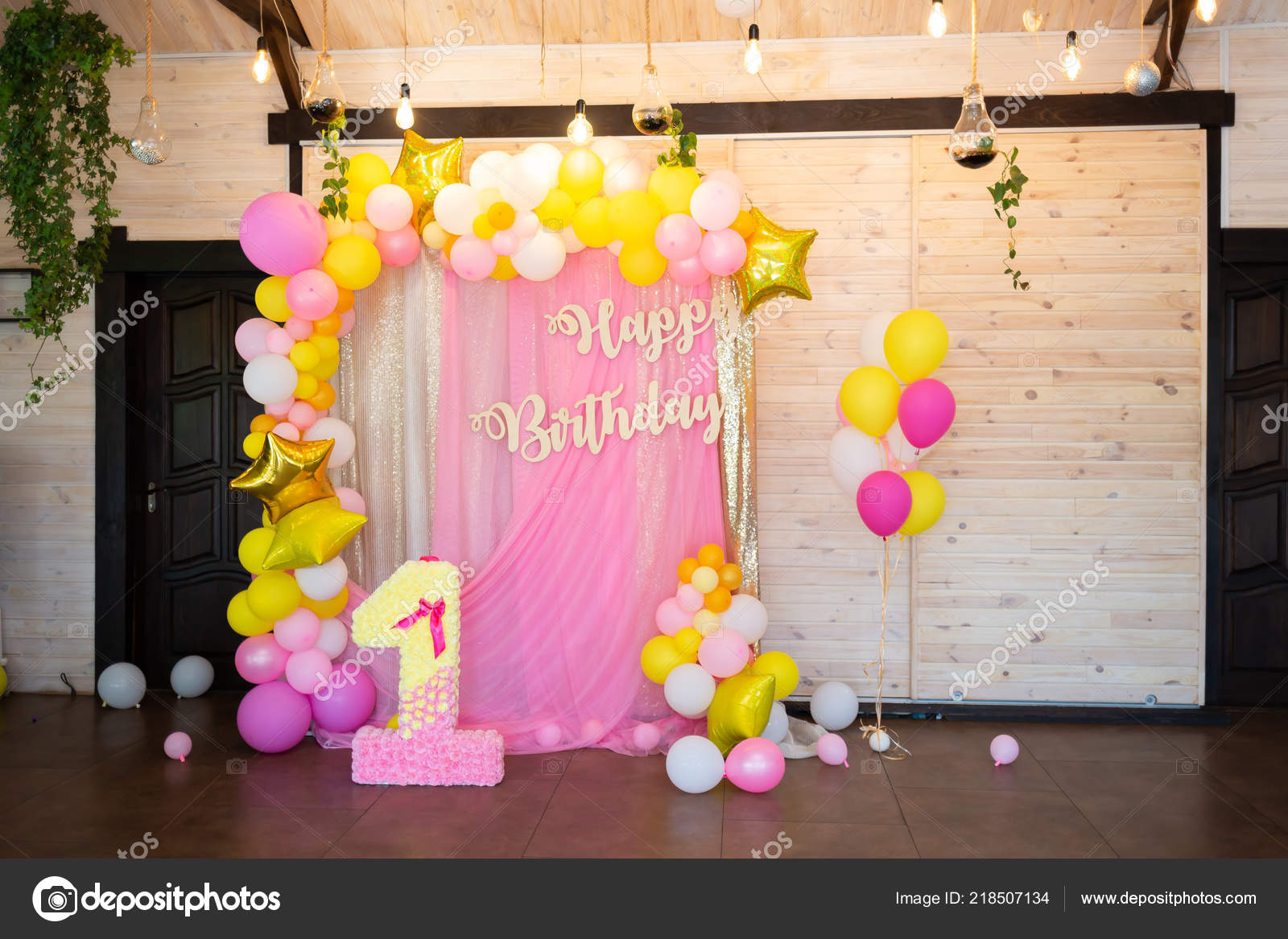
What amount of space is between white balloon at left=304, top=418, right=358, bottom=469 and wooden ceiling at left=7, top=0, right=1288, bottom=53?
6.94ft

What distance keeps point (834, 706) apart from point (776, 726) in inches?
14.5

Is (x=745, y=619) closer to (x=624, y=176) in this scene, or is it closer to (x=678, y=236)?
(x=678, y=236)

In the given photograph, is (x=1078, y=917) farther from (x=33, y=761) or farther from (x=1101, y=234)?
(x=33, y=761)

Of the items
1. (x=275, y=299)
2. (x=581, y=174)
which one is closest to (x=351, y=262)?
(x=275, y=299)

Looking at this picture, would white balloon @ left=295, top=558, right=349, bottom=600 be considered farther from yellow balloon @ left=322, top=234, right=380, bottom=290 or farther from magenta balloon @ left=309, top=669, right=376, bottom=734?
yellow balloon @ left=322, top=234, right=380, bottom=290

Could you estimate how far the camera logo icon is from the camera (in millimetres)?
2980

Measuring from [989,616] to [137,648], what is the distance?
4.57 metres

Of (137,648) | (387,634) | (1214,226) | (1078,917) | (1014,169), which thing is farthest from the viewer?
(137,648)

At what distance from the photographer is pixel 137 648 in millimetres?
5562

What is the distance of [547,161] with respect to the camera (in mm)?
4391

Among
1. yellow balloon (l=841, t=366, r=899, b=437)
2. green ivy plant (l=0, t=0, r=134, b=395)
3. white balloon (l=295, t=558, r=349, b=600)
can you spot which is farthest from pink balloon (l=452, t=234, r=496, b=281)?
yellow balloon (l=841, t=366, r=899, b=437)

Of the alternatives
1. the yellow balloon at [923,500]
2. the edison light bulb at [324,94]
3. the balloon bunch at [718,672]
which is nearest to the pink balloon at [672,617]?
the balloon bunch at [718,672]


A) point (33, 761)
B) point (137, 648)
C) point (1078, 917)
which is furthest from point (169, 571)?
point (1078, 917)

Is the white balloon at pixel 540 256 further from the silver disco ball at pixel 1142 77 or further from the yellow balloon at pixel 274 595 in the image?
the silver disco ball at pixel 1142 77
